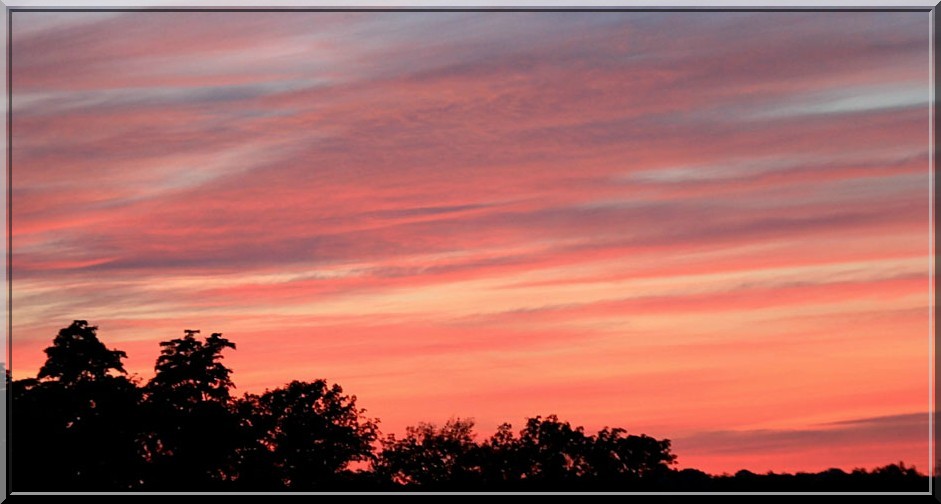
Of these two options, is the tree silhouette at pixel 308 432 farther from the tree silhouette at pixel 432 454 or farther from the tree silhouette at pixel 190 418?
the tree silhouette at pixel 432 454

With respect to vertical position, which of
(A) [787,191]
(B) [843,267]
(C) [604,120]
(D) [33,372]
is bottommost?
(D) [33,372]

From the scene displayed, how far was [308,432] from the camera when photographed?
3459cm

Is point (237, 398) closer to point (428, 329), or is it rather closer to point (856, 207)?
point (428, 329)

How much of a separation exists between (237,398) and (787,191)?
14.2m

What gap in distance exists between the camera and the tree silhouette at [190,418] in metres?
24.8

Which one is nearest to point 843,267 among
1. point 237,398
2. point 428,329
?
point 428,329

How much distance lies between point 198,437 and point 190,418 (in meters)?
0.49

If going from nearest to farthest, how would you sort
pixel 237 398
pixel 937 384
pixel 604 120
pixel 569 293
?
pixel 937 384
pixel 604 120
pixel 569 293
pixel 237 398

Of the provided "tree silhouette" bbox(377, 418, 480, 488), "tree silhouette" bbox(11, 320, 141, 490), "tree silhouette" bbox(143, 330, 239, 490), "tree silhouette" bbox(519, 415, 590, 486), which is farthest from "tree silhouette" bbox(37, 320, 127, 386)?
"tree silhouette" bbox(519, 415, 590, 486)

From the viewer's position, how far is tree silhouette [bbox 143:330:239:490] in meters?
24.8

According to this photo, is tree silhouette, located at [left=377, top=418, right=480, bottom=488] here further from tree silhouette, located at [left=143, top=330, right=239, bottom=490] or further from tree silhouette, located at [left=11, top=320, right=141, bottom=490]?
tree silhouette, located at [left=11, top=320, right=141, bottom=490]

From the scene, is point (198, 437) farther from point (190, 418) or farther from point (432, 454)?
point (432, 454)

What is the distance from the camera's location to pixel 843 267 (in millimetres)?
19406

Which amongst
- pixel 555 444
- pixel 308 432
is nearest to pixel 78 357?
pixel 555 444
